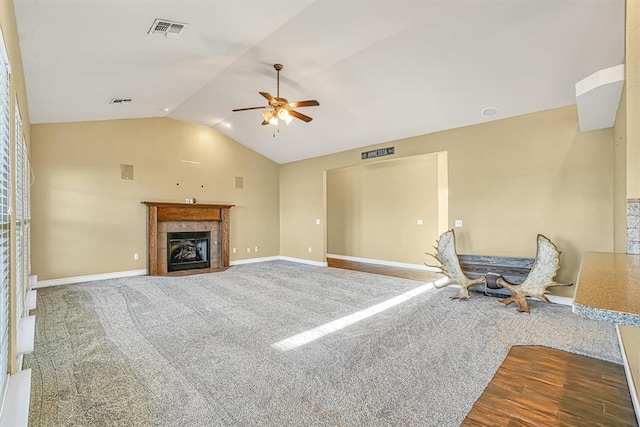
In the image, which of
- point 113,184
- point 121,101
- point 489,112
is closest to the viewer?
point 489,112

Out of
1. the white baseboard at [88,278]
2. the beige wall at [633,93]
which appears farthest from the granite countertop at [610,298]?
the white baseboard at [88,278]

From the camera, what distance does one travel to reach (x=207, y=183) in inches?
289

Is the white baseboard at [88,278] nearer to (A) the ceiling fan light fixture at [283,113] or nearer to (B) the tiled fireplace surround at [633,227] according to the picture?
(A) the ceiling fan light fixture at [283,113]

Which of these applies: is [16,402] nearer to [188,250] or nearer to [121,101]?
[121,101]

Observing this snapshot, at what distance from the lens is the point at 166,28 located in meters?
2.87

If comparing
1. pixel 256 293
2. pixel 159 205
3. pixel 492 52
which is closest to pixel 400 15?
pixel 492 52

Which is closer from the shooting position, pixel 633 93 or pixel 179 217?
pixel 633 93

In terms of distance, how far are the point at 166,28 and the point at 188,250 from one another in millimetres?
5260

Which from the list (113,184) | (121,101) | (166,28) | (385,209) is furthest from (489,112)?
(113,184)

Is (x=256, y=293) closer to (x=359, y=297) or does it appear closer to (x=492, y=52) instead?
(x=359, y=297)

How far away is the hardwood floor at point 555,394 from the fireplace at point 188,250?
6518 millimetres

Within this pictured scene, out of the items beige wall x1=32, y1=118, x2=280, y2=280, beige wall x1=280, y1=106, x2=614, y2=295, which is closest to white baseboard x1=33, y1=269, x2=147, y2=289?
beige wall x1=32, y1=118, x2=280, y2=280

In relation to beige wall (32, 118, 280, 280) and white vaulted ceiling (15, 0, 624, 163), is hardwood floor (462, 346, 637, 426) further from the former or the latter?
beige wall (32, 118, 280, 280)

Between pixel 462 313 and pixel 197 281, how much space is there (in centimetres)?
465
